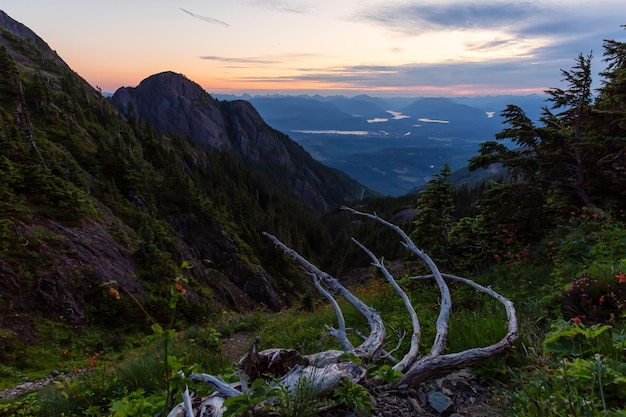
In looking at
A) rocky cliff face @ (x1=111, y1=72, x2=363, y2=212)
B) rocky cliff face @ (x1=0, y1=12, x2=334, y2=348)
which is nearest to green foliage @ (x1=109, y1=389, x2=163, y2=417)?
rocky cliff face @ (x1=0, y1=12, x2=334, y2=348)

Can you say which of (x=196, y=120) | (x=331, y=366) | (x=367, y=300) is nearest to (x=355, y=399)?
(x=331, y=366)

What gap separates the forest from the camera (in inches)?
105

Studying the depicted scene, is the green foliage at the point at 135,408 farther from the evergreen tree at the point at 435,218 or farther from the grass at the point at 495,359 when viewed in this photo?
the evergreen tree at the point at 435,218

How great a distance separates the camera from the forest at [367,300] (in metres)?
2.66

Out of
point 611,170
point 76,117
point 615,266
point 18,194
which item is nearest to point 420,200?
point 611,170

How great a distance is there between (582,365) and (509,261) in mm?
7213

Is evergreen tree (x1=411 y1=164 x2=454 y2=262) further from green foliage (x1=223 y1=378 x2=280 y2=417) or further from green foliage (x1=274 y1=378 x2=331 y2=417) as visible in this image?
green foliage (x1=223 y1=378 x2=280 y2=417)

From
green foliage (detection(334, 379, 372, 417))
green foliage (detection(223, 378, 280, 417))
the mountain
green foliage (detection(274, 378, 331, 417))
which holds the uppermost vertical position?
green foliage (detection(223, 378, 280, 417))

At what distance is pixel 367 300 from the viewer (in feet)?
28.3

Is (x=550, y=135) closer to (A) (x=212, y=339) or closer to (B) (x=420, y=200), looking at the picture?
(B) (x=420, y=200)

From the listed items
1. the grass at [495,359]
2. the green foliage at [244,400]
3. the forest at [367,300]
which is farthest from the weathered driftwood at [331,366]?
the green foliage at [244,400]

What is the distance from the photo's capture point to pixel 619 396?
2119 millimetres

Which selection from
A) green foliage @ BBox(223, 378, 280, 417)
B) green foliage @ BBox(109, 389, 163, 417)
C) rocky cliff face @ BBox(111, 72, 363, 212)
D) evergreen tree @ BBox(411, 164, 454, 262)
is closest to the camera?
green foliage @ BBox(223, 378, 280, 417)

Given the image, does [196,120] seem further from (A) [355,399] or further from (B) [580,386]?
(B) [580,386]
